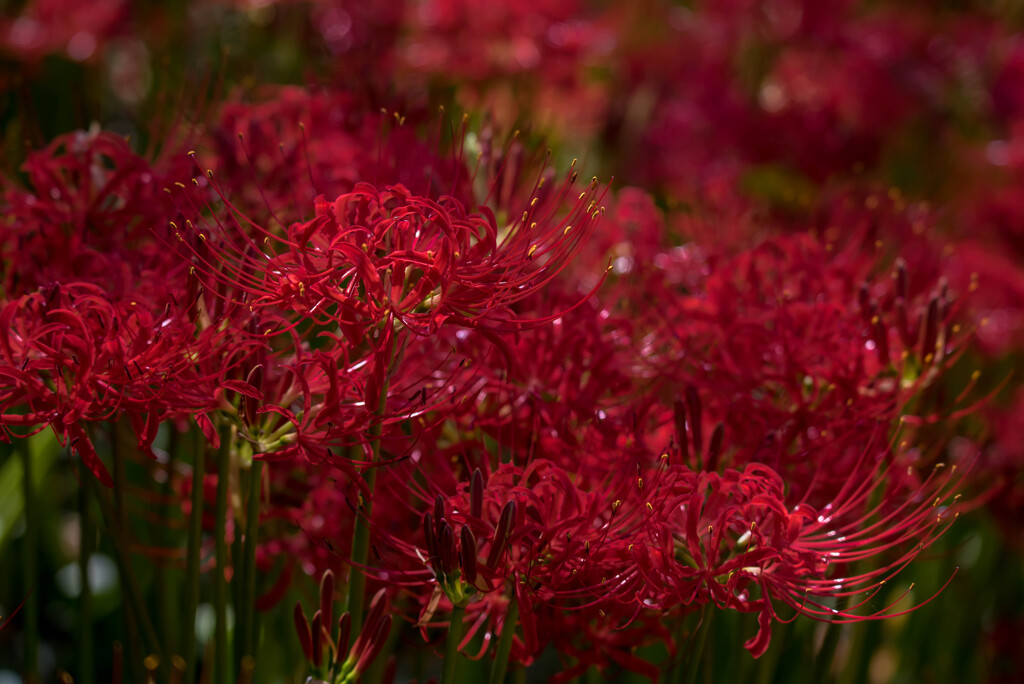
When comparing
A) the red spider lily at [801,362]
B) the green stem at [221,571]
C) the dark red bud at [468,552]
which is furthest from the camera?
the red spider lily at [801,362]

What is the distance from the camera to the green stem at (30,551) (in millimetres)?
732

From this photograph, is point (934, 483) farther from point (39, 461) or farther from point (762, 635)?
point (39, 461)

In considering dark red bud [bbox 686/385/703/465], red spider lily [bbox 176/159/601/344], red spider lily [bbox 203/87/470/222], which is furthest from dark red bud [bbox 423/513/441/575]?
red spider lily [bbox 203/87/470/222]

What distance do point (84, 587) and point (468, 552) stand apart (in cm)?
43

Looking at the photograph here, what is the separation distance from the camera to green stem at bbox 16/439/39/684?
2.40ft

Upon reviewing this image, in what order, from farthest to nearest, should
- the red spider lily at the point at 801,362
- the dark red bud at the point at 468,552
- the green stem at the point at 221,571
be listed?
the red spider lily at the point at 801,362, the green stem at the point at 221,571, the dark red bud at the point at 468,552

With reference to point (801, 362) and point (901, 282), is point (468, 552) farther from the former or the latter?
point (901, 282)

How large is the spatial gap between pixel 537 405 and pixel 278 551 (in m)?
0.32

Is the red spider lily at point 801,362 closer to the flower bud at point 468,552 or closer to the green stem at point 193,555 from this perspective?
the flower bud at point 468,552

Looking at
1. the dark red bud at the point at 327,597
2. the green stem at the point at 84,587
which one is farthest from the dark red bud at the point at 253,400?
the green stem at the point at 84,587

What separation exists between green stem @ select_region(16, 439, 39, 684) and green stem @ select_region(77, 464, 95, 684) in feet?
0.11

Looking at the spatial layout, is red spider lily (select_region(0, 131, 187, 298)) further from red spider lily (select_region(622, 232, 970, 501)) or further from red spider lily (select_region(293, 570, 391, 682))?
red spider lily (select_region(622, 232, 970, 501))

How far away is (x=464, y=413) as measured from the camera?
0.72 metres

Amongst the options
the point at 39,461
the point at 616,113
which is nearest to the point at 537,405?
the point at 39,461
